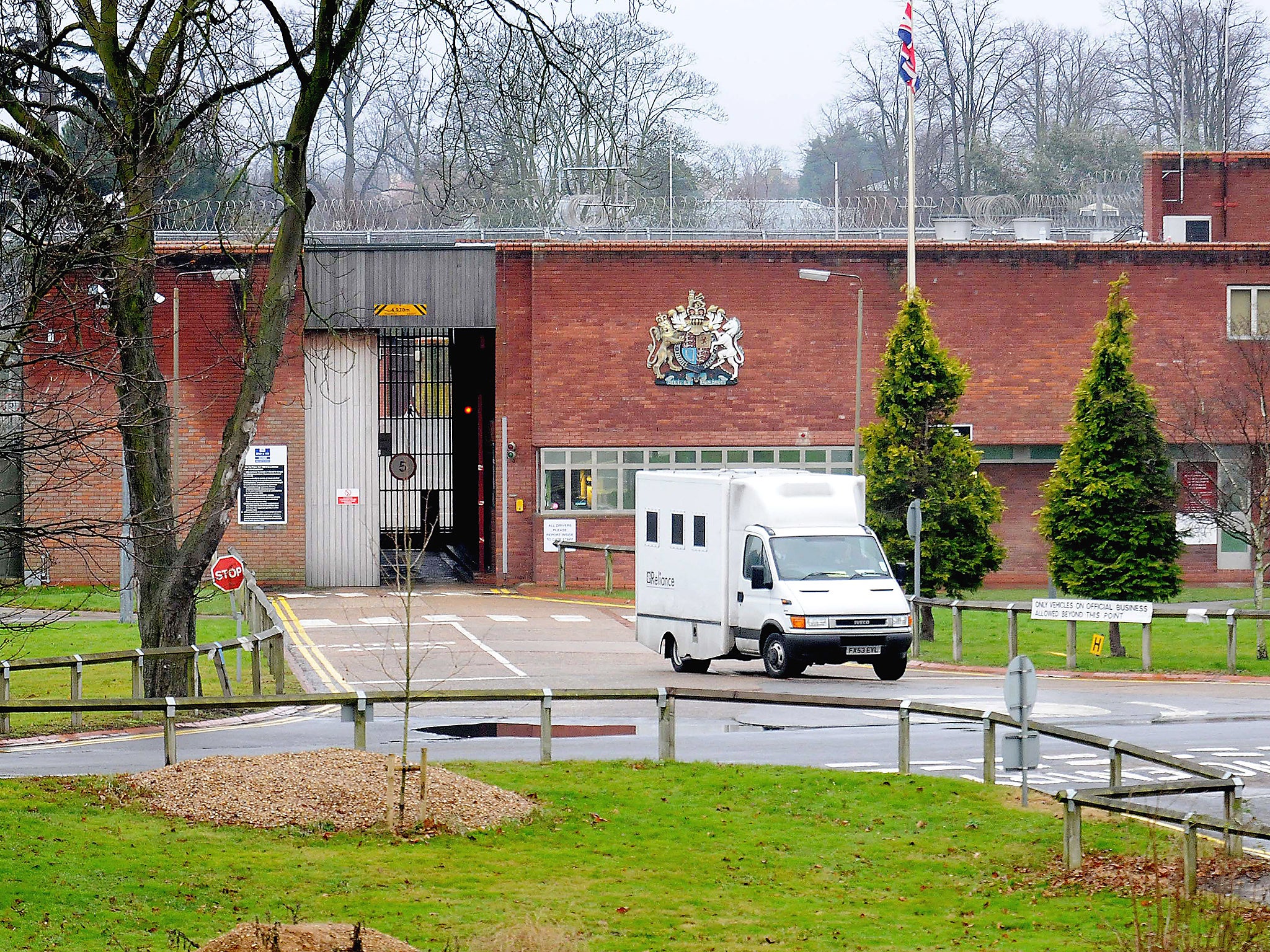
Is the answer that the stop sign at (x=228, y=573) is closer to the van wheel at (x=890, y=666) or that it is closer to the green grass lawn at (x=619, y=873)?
the van wheel at (x=890, y=666)

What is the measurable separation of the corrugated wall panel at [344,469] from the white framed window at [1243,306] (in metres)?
21.3

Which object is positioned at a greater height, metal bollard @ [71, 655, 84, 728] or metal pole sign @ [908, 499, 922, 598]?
metal pole sign @ [908, 499, 922, 598]

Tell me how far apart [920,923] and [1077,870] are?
1.73 m

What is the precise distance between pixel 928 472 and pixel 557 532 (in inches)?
509

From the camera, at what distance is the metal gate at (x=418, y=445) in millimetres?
45719

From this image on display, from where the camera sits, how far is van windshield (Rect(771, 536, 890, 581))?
24.7 metres

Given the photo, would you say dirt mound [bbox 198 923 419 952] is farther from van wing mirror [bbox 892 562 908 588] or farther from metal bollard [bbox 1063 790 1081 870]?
van wing mirror [bbox 892 562 908 588]

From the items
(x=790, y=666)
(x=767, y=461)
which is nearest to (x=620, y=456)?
(x=767, y=461)

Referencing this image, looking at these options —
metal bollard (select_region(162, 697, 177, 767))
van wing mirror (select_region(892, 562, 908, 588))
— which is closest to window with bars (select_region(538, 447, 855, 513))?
van wing mirror (select_region(892, 562, 908, 588))

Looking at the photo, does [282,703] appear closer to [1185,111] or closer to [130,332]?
[130,332]

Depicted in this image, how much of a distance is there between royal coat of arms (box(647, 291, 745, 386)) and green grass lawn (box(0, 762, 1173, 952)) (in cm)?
2830

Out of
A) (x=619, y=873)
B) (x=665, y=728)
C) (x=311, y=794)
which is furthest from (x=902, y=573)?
(x=619, y=873)

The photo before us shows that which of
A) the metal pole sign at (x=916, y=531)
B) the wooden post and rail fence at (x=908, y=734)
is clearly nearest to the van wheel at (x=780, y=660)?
the metal pole sign at (x=916, y=531)

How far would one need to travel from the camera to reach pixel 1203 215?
50.8 metres
